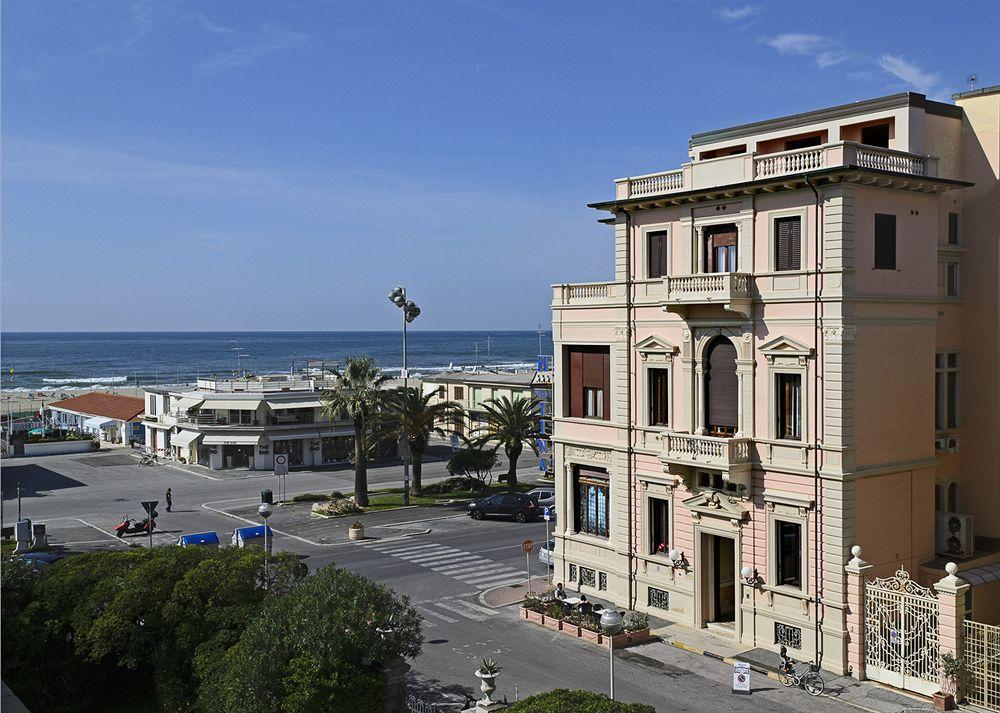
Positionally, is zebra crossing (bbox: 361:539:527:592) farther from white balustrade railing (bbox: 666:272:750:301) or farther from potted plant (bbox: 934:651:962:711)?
potted plant (bbox: 934:651:962:711)

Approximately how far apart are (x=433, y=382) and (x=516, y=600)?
52646 millimetres

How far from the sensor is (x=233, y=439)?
69.2m

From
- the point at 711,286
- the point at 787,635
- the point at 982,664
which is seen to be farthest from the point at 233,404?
the point at 982,664

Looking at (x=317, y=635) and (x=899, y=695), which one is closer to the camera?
(x=317, y=635)

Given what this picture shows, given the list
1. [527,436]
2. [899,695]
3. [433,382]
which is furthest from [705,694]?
Result: [433,382]

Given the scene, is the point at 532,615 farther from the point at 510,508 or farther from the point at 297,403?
the point at 297,403

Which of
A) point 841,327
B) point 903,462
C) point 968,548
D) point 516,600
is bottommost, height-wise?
point 516,600

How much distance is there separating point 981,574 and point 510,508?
2648 centimetres

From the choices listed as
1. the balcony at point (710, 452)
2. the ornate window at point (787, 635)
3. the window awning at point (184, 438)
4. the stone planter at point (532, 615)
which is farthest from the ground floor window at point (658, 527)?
the window awning at point (184, 438)

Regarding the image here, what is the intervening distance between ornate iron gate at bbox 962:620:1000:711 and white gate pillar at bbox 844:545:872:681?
2775 mm

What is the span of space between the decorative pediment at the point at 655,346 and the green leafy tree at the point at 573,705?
16.2 m

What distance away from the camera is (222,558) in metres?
23.6

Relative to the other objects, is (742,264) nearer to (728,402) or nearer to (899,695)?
(728,402)

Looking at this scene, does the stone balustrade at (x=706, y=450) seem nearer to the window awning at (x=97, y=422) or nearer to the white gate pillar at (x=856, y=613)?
the white gate pillar at (x=856, y=613)
